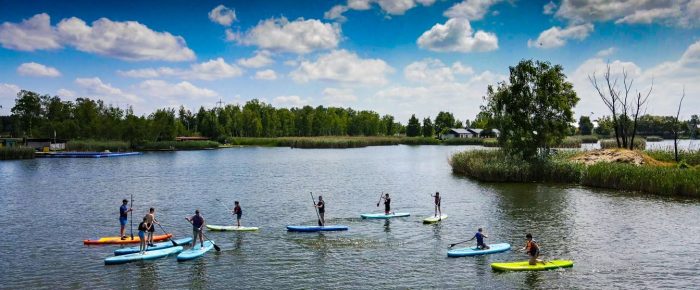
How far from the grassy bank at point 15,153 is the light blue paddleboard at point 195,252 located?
328 feet

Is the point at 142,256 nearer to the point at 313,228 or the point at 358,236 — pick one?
the point at 313,228

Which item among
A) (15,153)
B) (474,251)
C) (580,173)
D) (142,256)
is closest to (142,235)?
(142,256)

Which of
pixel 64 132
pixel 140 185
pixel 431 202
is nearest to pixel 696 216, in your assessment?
pixel 431 202

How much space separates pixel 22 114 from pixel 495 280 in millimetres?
206760

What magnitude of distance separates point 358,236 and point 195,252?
10062 millimetres

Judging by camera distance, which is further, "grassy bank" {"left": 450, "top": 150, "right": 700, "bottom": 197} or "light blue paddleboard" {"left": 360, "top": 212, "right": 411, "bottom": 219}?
"grassy bank" {"left": 450, "top": 150, "right": 700, "bottom": 197}

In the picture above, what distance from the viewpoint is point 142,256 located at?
2677 centimetres

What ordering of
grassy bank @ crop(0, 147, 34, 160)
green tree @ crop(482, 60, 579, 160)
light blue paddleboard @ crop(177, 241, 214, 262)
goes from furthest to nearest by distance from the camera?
grassy bank @ crop(0, 147, 34, 160) → green tree @ crop(482, 60, 579, 160) → light blue paddleboard @ crop(177, 241, 214, 262)

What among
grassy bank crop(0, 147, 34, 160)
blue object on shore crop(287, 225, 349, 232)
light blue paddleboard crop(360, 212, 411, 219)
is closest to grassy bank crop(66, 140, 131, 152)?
grassy bank crop(0, 147, 34, 160)

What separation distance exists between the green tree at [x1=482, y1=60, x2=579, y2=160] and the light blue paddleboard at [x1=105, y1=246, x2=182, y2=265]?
1871 inches

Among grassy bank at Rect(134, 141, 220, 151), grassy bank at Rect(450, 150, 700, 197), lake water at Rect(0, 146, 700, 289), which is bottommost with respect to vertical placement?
lake water at Rect(0, 146, 700, 289)

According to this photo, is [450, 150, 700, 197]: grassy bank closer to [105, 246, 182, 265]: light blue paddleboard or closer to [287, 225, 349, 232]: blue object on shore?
[287, 225, 349, 232]: blue object on shore

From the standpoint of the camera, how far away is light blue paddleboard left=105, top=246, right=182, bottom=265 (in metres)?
26.2

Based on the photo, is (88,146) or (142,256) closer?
(142,256)
